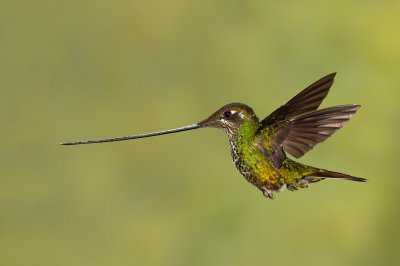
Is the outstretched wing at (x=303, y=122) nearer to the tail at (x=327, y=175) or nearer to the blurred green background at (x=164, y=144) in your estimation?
the tail at (x=327, y=175)

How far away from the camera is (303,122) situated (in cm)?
45

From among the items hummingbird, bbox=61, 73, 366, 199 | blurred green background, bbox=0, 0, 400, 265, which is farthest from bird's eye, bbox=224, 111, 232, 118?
blurred green background, bbox=0, 0, 400, 265

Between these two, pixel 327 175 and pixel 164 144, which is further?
pixel 164 144

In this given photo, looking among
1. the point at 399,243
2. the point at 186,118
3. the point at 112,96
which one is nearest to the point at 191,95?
the point at 186,118

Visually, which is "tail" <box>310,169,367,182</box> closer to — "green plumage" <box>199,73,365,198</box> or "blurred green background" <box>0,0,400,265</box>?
"green plumage" <box>199,73,365,198</box>

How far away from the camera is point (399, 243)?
70.7 inches

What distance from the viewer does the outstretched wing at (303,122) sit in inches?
16.1

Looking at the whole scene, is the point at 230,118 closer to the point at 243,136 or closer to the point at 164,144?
the point at 243,136

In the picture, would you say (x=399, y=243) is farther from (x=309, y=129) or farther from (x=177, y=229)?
(x=309, y=129)

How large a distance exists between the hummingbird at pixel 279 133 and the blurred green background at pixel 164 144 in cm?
104

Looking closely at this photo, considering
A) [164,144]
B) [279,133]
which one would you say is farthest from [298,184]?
[164,144]

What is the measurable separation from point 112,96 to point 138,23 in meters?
0.21

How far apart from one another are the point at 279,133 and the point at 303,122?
3 cm

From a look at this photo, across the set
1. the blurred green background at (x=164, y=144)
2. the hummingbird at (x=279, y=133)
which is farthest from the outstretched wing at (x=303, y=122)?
the blurred green background at (x=164, y=144)
